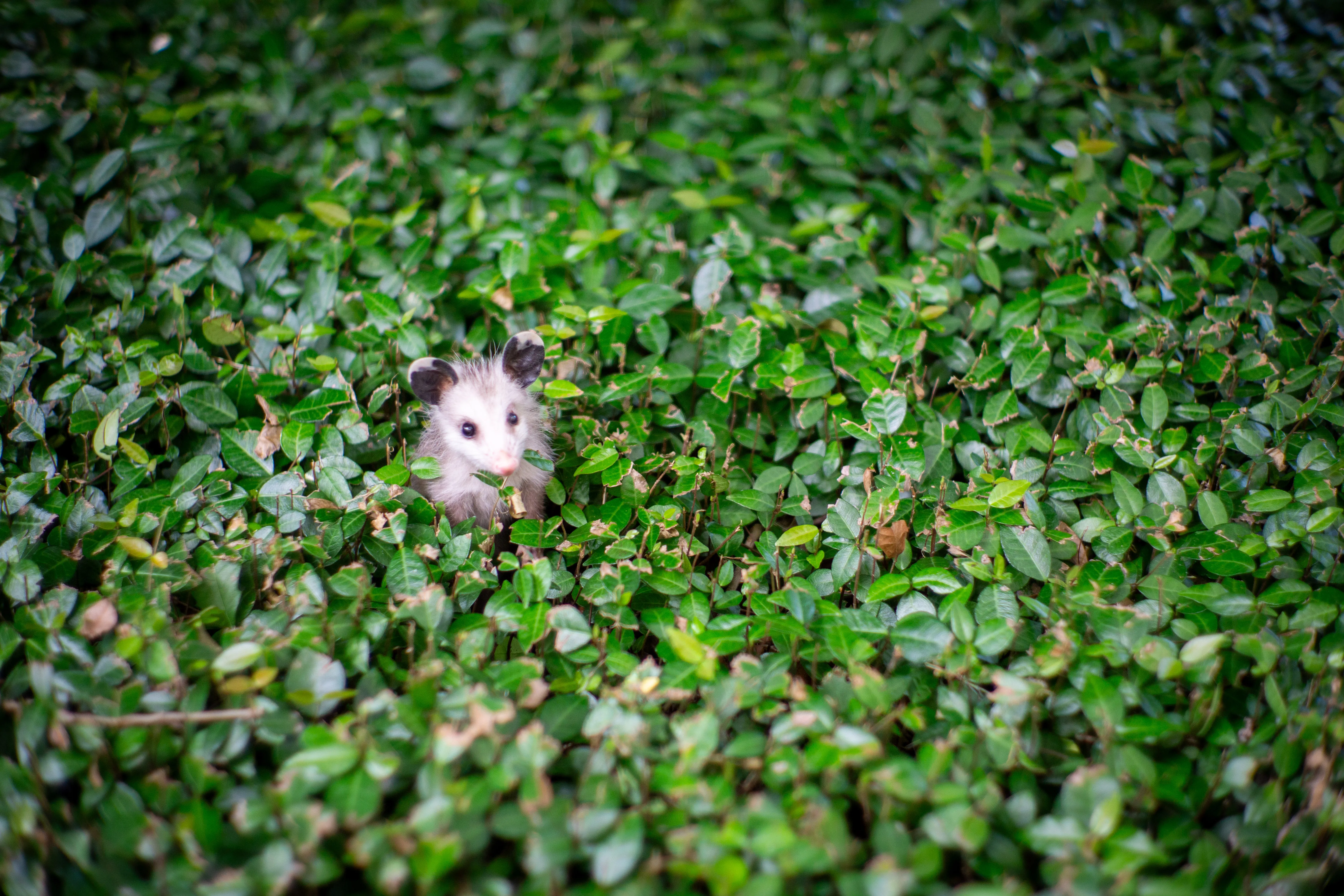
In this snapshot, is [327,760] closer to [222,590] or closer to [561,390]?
[222,590]

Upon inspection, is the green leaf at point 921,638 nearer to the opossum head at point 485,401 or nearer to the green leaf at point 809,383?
the green leaf at point 809,383

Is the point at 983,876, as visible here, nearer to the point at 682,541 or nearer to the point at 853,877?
the point at 853,877

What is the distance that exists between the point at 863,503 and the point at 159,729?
2.18 m

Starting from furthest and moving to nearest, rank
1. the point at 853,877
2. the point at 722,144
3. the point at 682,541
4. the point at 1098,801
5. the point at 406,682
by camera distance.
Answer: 1. the point at 722,144
2. the point at 682,541
3. the point at 406,682
4. the point at 1098,801
5. the point at 853,877

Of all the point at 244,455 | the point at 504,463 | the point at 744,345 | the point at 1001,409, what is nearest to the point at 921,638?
the point at 1001,409

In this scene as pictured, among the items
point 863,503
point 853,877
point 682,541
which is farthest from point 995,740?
point 682,541

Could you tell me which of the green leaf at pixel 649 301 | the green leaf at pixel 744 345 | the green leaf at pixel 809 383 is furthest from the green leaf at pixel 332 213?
the green leaf at pixel 809 383

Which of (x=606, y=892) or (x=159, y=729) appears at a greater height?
(x=159, y=729)

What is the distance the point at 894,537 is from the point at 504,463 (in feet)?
4.41

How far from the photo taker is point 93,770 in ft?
6.30

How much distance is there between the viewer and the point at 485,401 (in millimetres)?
2840

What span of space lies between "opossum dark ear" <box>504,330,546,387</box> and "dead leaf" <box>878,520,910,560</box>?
1.35 metres

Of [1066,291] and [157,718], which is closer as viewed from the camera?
[157,718]

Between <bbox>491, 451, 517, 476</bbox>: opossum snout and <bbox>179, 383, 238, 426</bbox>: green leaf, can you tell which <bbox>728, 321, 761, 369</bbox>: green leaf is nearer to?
<bbox>491, 451, 517, 476</bbox>: opossum snout
